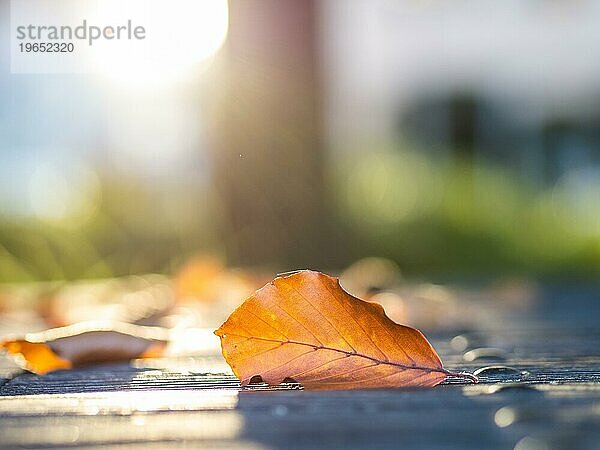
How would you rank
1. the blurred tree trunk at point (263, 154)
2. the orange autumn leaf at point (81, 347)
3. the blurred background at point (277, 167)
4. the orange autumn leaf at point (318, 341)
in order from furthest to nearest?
1. the blurred tree trunk at point (263, 154)
2. the blurred background at point (277, 167)
3. the orange autumn leaf at point (81, 347)
4. the orange autumn leaf at point (318, 341)

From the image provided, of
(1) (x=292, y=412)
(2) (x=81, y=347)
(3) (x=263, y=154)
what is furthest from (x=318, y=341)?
(3) (x=263, y=154)

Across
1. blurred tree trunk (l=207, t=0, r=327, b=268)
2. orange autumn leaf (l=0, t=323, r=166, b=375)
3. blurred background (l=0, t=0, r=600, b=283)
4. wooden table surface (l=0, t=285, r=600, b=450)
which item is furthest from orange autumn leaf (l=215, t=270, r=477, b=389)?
blurred tree trunk (l=207, t=0, r=327, b=268)

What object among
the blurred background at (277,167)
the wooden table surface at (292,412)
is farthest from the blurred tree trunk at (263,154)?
the wooden table surface at (292,412)

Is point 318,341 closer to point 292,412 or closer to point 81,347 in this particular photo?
point 292,412

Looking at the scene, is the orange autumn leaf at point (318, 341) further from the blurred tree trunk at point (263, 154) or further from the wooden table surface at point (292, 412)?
the blurred tree trunk at point (263, 154)

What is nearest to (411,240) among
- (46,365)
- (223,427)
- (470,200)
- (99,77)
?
(470,200)

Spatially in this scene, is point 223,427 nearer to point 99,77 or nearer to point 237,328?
point 237,328
